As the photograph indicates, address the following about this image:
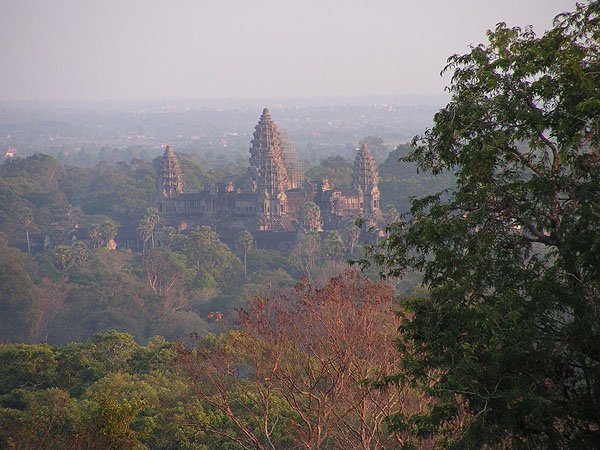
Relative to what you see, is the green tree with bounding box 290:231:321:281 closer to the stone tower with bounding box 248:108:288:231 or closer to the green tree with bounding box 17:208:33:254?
the stone tower with bounding box 248:108:288:231

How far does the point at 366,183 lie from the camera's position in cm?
8144

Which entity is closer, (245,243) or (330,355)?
(330,355)

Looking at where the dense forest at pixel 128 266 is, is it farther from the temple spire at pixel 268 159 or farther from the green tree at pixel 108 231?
the temple spire at pixel 268 159

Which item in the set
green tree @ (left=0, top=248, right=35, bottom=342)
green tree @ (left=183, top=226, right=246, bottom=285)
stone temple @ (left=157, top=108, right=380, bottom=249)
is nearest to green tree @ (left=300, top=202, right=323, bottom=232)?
stone temple @ (left=157, top=108, right=380, bottom=249)

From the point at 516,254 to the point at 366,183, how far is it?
227 feet

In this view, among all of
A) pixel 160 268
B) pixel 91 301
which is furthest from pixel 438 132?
pixel 160 268

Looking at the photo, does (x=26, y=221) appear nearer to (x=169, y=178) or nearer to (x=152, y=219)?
(x=152, y=219)

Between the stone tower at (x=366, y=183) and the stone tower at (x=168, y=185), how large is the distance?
13.8 m

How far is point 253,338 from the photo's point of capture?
18781 mm

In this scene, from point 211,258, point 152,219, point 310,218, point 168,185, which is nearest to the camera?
point 211,258

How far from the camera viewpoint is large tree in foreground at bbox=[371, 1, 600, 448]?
1175cm

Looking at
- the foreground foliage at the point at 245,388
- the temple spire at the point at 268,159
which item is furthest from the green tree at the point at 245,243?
the foreground foliage at the point at 245,388

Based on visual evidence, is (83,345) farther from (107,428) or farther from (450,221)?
(450,221)

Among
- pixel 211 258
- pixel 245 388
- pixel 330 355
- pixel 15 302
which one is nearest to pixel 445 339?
pixel 330 355
